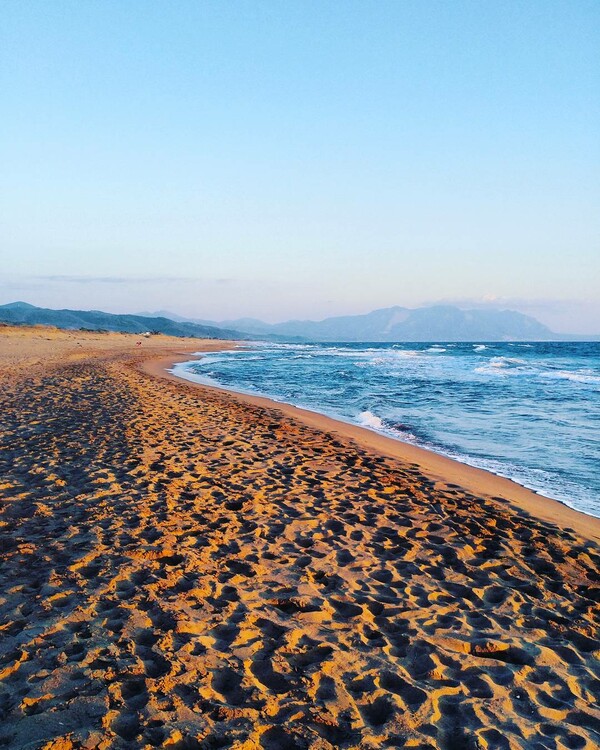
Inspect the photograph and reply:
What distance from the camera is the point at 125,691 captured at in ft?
10.2

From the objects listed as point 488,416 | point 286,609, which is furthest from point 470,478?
point 488,416

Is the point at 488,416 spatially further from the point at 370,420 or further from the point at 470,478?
the point at 470,478

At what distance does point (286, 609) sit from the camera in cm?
418

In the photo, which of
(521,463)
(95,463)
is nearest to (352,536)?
(95,463)

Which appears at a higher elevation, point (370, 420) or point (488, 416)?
point (488, 416)

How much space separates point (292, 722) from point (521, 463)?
8.71 m

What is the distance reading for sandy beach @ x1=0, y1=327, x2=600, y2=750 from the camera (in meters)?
2.97

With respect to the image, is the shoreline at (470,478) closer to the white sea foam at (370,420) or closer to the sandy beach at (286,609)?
the sandy beach at (286,609)

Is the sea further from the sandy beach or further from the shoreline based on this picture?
the sandy beach

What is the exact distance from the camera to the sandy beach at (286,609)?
2.97 m

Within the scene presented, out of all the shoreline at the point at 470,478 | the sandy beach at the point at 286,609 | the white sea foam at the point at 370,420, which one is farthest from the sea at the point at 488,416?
the sandy beach at the point at 286,609

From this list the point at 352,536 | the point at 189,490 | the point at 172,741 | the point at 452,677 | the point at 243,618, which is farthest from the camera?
the point at 189,490

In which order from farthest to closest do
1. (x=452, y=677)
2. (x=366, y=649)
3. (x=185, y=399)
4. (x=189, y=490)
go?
1. (x=185, y=399)
2. (x=189, y=490)
3. (x=366, y=649)
4. (x=452, y=677)

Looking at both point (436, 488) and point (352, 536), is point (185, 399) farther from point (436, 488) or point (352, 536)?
point (352, 536)
